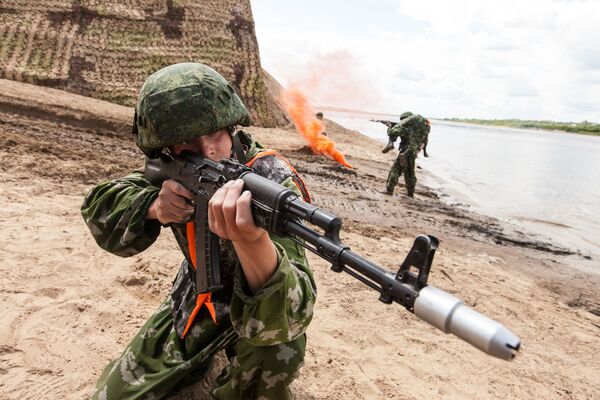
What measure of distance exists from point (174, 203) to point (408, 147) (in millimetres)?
9453

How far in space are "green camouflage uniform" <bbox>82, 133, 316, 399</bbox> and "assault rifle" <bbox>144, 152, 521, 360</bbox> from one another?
0.28m

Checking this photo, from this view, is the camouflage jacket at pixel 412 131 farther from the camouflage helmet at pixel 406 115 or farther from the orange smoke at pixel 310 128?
the orange smoke at pixel 310 128

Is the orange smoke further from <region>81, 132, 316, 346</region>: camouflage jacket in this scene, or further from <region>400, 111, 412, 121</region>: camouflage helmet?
<region>81, 132, 316, 346</region>: camouflage jacket

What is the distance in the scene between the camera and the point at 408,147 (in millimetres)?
11094

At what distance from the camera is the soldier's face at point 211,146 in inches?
95.3

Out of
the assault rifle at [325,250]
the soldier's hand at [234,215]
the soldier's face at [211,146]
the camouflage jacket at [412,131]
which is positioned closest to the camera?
the assault rifle at [325,250]

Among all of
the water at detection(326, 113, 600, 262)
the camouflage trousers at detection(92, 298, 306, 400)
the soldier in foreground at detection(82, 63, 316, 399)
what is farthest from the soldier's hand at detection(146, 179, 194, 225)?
the water at detection(326, 113, 600, 262)

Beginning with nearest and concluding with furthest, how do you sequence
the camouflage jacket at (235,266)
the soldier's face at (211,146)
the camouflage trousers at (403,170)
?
the camouflage jacket at (235,266), the soldier's face at (211,146), the camouflage trousers at (403,170)

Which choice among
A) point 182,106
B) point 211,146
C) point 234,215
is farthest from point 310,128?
point 234,215

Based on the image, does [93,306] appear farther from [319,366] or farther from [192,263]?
[319,366]

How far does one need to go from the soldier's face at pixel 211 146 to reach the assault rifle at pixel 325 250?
0.09 metres

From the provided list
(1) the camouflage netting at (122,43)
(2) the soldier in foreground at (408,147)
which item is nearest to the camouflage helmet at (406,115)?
(2) the soldier in foreground at (408,147)

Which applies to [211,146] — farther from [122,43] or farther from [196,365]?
[122,43]

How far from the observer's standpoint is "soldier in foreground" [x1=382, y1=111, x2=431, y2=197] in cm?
1093
